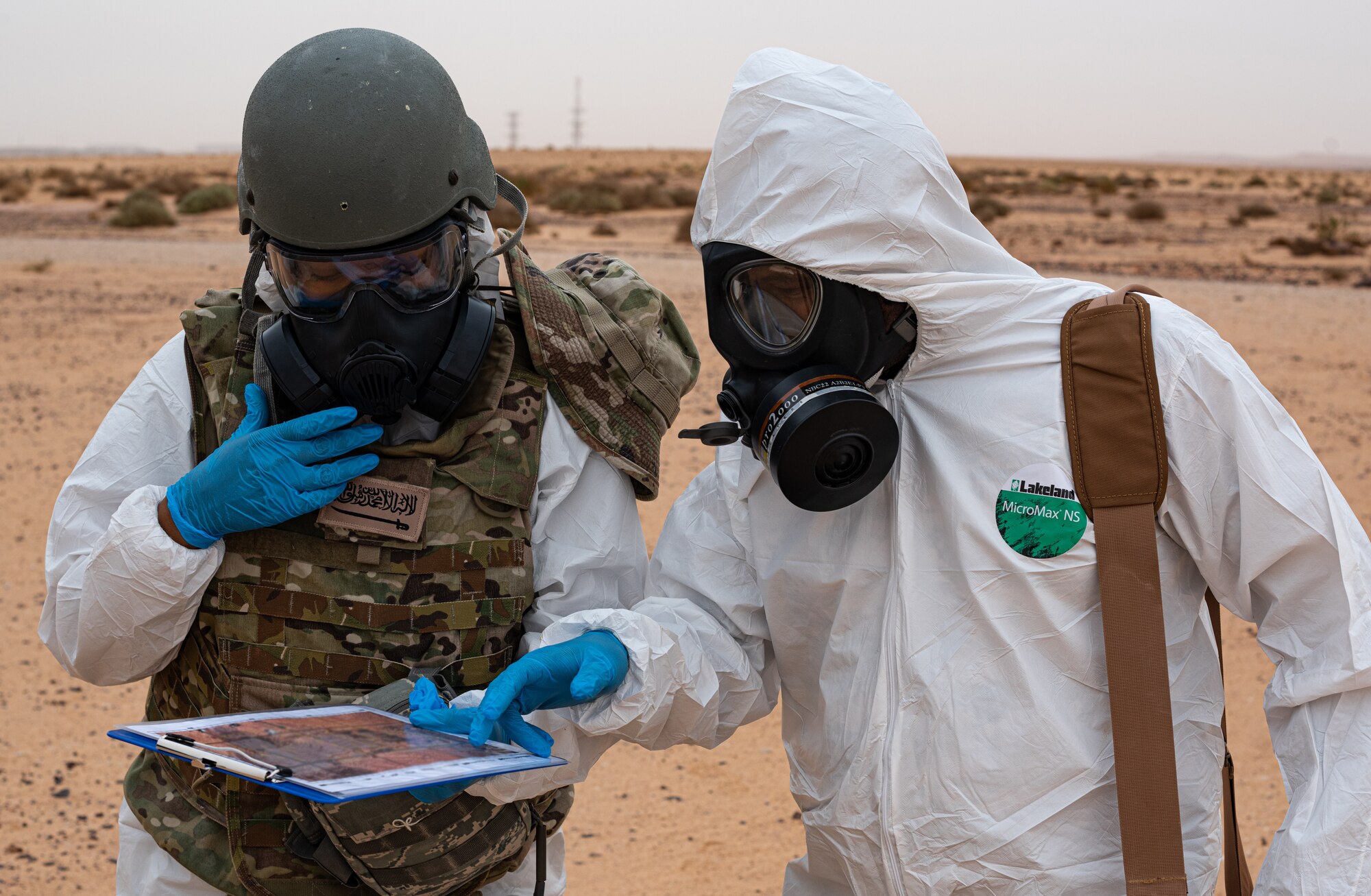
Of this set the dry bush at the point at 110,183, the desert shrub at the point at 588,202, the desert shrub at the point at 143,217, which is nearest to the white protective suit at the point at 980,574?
the desert shrub at the point at 143,217

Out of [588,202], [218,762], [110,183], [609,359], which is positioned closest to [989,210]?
[588,202]

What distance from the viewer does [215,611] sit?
86.0 inches

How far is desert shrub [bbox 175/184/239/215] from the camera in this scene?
26688 millimetres

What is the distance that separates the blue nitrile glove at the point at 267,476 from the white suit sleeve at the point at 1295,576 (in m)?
1.34

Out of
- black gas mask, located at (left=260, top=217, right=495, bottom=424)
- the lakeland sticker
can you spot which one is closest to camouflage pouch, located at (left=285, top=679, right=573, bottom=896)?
black gas mask, located at (left=260, top=217, right=495, bottom=424)

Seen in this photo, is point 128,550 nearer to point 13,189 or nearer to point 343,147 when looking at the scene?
point 343,147

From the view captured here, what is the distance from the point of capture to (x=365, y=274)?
212 cm

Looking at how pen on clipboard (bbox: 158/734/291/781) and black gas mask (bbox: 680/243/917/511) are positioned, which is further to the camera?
black gas mask (bbox: 680/243/917/511)

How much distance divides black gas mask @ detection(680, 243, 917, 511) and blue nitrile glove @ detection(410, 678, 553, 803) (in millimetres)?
537

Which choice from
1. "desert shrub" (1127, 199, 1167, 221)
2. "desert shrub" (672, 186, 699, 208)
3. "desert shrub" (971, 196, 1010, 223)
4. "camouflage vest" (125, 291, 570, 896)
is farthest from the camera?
"desert shrub" (672, 186, 699, 208)

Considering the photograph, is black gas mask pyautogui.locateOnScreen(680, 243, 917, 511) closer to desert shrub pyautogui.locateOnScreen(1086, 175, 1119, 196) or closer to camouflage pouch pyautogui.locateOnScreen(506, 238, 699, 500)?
camouflage pouch pyautogui.locateOnScreen(506, 238, 699, 500)

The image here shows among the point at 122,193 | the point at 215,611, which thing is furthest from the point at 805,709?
the point at 122,193

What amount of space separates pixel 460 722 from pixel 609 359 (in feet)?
2.47

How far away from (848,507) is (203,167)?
2343 inches
